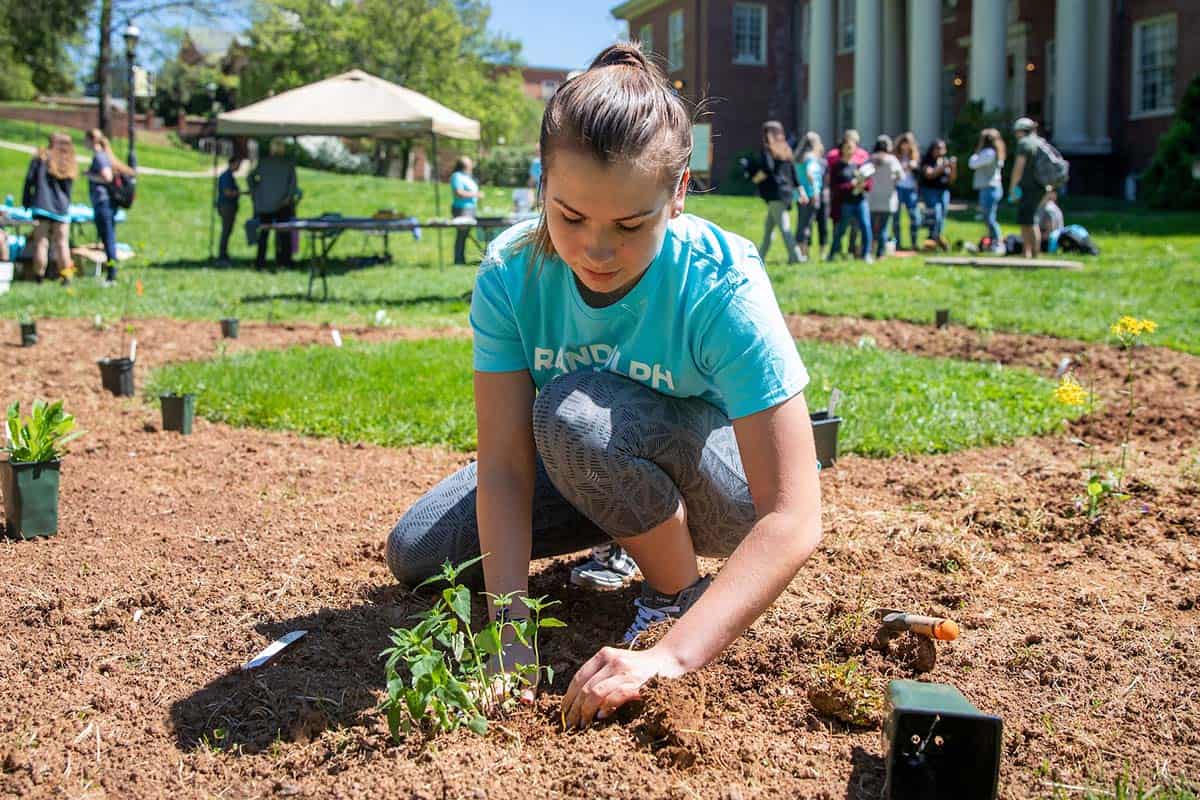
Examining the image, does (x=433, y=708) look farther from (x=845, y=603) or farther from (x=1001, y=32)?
(x=1001, y=32)

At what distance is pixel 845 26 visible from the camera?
3325 centimetres

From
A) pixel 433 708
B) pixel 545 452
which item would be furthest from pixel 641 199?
pixel 433 708

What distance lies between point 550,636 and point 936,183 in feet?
47.4

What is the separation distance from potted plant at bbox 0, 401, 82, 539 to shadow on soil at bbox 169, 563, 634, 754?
3.62 feet

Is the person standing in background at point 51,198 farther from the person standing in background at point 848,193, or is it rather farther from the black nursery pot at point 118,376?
the person standing in background at point 848,193

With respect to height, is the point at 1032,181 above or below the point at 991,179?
below

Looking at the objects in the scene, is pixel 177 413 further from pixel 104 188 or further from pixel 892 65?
pixel 892 65

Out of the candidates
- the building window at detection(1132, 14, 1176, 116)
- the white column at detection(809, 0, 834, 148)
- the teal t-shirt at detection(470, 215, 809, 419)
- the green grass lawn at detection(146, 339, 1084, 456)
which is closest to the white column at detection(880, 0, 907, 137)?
the white column at detection(809, 0, 834, 148)

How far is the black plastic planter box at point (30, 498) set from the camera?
3.28 m

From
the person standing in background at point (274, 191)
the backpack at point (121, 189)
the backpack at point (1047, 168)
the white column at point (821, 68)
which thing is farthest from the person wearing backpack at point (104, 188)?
the white column at point (821, 68)

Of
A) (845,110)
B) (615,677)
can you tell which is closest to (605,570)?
(615,677)

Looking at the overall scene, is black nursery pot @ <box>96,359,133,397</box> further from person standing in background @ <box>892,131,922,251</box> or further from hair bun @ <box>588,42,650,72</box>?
person standing in background @ <box>892,131,922,251</box>

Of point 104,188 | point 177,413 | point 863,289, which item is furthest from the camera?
point 104,188

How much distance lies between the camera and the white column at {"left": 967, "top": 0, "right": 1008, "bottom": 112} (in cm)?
2462
